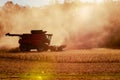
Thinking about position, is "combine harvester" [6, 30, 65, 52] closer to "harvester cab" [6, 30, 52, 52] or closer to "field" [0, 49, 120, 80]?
"harvester cab" [6, 30, 52, 52]

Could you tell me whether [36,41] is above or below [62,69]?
above

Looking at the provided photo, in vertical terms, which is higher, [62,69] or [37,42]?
[37,42]

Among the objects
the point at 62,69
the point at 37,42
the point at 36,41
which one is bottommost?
the point at 62,69

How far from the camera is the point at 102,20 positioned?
69.2 m

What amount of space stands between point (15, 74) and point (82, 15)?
49124mm

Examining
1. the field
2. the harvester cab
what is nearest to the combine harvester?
the harvester cab

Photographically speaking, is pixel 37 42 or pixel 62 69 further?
pixel 37 42

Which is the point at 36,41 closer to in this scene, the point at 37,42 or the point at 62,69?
the point at 37,42

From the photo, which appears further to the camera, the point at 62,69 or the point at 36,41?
the point at 36,41

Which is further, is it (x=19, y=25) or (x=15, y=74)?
(x=19, y=25)

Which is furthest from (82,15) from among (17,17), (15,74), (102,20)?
(15,74)

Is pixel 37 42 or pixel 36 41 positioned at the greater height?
pixel 36 41

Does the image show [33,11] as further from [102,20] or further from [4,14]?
[102,20]

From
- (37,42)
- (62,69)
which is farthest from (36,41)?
(62,69)
